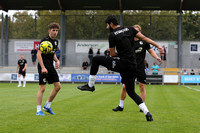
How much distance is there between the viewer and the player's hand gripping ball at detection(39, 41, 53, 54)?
7345mm

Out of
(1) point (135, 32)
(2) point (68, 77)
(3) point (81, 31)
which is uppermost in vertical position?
(3) point (81, 31)

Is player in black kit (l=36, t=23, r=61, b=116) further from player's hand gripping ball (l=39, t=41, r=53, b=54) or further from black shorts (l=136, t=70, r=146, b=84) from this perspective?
black shorts (l=136, t=70, r=146, b=84)

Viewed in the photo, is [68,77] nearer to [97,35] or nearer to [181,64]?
[97,35]

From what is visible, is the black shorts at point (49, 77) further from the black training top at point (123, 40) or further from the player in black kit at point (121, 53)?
the black training top at point (123, 40)

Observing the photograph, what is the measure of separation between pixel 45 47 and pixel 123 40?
2.02 m

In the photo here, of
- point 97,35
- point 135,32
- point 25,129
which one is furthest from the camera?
point 97,35

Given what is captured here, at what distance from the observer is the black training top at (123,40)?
6.25m

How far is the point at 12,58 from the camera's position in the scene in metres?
33.9

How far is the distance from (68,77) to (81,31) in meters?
8.84

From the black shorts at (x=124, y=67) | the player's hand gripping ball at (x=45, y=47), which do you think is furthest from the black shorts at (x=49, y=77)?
the black shorts at (x=124, y=67)

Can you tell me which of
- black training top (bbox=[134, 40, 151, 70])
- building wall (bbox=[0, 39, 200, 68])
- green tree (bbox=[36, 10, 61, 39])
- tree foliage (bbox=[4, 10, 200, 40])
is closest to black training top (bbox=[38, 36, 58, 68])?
black training top (bbox=[134, 40, 151, 70])

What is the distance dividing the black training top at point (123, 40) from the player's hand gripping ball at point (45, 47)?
5.78 ft

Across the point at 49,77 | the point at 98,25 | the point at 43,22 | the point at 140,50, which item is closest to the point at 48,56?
the point at 49,77
